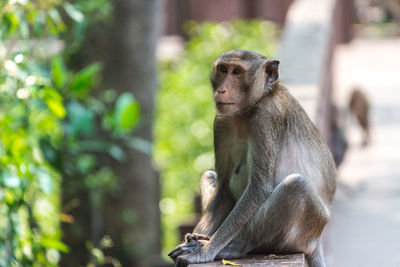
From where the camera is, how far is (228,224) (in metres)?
4.06

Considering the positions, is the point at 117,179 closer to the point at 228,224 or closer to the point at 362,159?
the point at 362,159

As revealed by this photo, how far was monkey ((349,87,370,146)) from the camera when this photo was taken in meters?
9.32

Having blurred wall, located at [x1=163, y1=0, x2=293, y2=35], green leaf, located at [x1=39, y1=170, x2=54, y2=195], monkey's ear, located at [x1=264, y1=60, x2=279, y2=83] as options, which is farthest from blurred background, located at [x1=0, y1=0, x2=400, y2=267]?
blurred wall, located at [x1=163, y1=0, x2=293, y2=35]

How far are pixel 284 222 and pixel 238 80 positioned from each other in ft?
2.28

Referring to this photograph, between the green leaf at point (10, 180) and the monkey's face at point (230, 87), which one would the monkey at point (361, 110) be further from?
the monkey's face at point (230, 87)

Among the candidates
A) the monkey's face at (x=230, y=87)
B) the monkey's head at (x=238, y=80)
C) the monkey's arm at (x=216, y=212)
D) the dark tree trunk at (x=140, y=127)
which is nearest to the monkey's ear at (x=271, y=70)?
the monkey's head at (x=238, y=80)

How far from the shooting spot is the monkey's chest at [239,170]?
4305 mm

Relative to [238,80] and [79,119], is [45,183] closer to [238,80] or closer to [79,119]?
[79,119]

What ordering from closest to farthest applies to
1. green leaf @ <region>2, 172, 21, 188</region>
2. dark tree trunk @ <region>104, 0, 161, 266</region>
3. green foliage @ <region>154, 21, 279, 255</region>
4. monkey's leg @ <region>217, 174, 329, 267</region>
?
monkey's leg @ <region>217, 174, 329, 267</region>
green leaf @ <region>2, 172, 21, 188</region>
dark tree trunk @ <region>104, 0, 161, 266</region>
green foliage @ <region>154, 21, 279, 255</region>

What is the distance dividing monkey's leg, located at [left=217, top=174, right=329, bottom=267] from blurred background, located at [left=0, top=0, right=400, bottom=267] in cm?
150

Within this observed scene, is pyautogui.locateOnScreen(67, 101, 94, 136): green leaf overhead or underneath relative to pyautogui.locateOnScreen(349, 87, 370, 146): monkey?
overhead

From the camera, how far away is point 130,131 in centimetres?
874

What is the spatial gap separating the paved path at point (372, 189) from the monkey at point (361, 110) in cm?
15

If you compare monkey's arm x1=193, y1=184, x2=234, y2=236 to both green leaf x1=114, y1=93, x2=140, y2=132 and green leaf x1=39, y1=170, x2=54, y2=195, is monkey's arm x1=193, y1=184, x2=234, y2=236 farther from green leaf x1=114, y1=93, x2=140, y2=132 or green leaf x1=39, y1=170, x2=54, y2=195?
green leaf x1=114, y1=93, x2=140, y2=132
